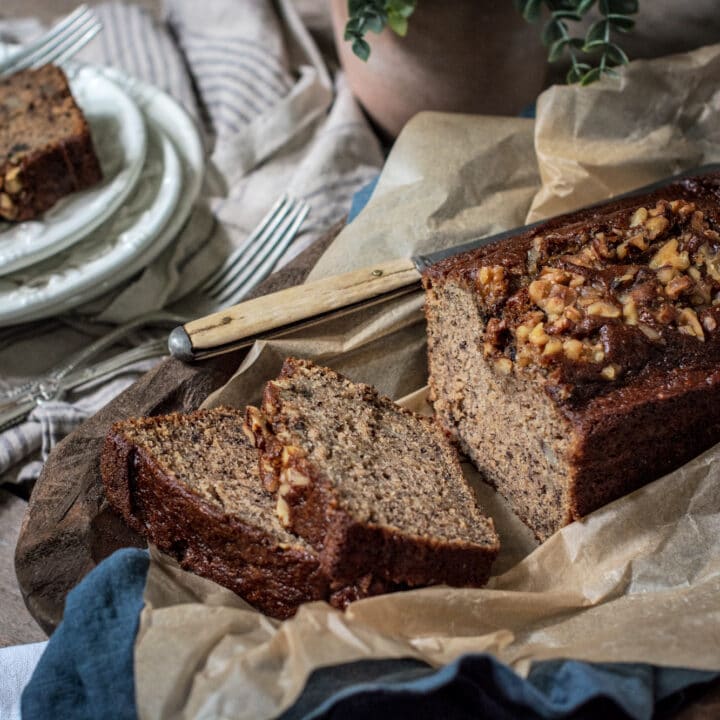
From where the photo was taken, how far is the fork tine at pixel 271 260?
4.26m

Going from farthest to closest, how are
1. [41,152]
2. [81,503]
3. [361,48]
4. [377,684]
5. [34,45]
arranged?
1. [34,45]
2. [41,152]
3. [361,48]
4. [81,503]
5. [377,684]

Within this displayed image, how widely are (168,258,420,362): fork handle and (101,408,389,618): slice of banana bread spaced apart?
328 mm

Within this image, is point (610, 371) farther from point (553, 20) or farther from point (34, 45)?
point (34, 45)

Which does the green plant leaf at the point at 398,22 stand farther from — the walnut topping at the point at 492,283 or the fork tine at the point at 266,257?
the walnut topping at the point at 492,283

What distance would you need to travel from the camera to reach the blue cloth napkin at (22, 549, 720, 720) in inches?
93.1

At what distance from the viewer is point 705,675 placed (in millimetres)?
2451

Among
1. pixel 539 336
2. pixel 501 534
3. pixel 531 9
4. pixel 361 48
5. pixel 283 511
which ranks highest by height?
pixel 361 48

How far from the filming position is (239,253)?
4363mm

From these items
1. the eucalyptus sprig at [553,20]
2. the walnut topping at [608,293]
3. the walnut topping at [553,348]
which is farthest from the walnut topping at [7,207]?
the walnut topping at [553,348]

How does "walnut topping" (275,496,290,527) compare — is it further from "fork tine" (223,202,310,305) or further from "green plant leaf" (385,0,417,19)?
"green plant leaf" (385,0,417,19)

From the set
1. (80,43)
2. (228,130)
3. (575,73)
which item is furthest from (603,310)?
(80,43)

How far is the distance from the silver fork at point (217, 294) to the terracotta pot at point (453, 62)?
78 cm

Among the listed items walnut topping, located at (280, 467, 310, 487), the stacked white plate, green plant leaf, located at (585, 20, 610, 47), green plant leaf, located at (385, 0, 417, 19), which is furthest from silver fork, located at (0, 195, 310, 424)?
green plant leaf, located at (585, 20, 610, 47)

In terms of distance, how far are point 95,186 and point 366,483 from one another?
2250mm
